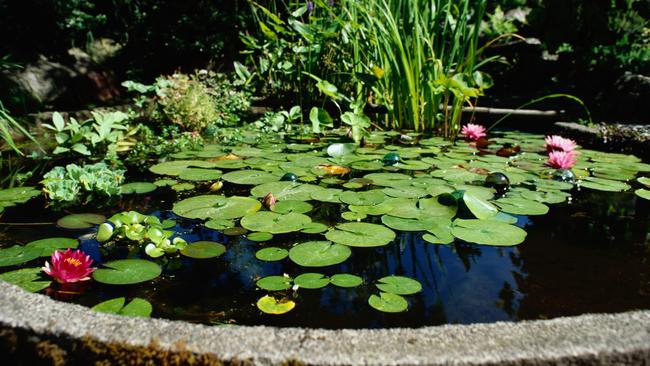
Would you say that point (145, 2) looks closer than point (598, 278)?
No

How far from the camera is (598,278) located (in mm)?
996

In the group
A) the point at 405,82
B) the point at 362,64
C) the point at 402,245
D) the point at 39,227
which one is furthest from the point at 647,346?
the point at 362,64

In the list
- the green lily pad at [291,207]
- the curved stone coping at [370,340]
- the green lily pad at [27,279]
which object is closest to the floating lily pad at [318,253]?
the green lily pad at [291,207]

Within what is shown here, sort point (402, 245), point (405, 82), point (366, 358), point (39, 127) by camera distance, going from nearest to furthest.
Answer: point (366, 358) < point (402, 245) < point (405, 82) < point (39, 127)

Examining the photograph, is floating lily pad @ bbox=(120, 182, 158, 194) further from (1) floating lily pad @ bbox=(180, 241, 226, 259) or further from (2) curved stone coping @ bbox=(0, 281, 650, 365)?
(2) curved stone coping @ bbox=(0, 281, 650, 365)

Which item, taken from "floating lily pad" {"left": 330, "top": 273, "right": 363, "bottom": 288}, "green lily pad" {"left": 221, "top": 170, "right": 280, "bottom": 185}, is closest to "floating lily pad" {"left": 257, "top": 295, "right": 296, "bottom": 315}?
"floating lily pad" {"left": 330, "top": 273, "right": 363, "bottom": 288}

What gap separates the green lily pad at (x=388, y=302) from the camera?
2.80 feet

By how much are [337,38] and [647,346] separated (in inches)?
126

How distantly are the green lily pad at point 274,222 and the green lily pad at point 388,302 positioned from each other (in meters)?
0.39

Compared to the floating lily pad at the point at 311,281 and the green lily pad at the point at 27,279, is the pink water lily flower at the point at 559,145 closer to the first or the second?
the floating lily pad at the point at 311,281

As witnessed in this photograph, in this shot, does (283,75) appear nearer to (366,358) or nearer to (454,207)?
(454,207)

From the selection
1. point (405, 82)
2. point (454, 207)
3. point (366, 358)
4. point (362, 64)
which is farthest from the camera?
point (362, 64)

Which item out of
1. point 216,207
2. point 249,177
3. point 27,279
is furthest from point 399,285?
point 249,177

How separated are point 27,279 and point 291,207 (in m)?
0.73
